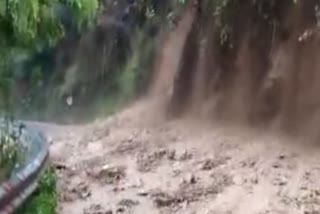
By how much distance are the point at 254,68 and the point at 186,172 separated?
1508 millimetres

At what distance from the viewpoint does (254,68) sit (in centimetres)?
809

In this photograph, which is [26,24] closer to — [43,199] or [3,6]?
[3,6]

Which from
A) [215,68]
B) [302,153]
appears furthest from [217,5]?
[302,153]

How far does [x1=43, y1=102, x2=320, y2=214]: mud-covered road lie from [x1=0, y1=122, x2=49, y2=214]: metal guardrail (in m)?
0.29

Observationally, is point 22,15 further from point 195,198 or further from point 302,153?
point 302,153

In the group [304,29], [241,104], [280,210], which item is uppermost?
[304,29]

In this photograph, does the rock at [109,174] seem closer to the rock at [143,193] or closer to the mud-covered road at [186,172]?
the mud-covered road at [186,172]

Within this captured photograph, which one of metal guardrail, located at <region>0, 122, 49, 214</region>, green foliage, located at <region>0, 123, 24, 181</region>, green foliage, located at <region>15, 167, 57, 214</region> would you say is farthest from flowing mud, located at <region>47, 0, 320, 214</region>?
green foliage, located at <region>0, 123, 24, 181</region>

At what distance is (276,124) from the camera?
7.49m

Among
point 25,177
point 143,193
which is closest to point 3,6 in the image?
point 25,177

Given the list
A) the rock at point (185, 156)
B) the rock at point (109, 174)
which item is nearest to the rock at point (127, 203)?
the rock at point (109, 174)

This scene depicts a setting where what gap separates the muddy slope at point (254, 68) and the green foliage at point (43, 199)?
6.14ft

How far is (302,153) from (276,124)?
2.14 feet

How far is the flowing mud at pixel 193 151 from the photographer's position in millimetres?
6445
